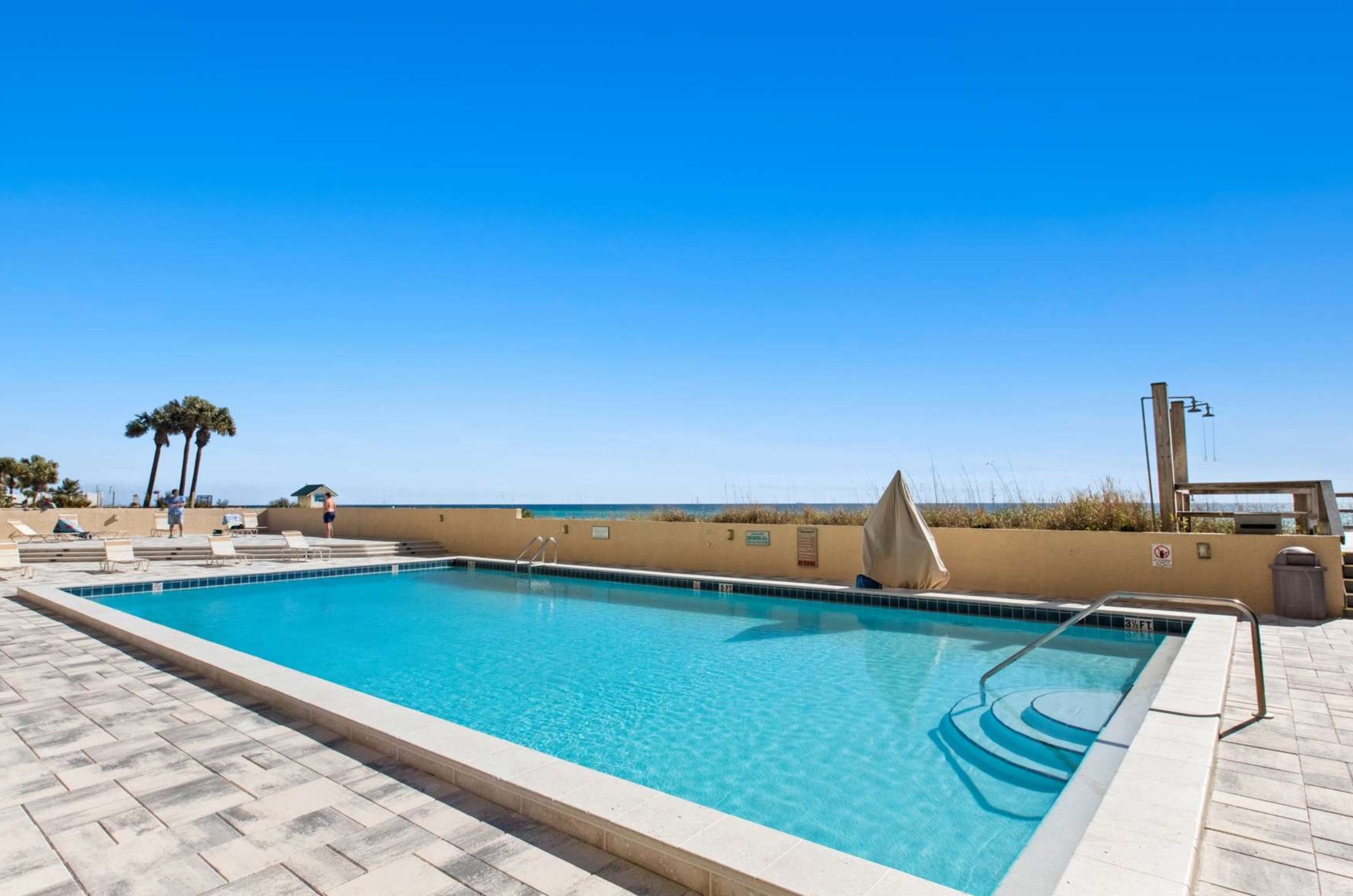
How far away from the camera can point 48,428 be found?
23703 millimetres

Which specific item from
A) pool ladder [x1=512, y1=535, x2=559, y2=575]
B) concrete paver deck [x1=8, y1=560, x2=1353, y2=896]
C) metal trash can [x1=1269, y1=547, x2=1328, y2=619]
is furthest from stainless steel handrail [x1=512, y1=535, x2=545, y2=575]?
metal trash can [x1=1269, y1=547, x2=1328, y2=619]

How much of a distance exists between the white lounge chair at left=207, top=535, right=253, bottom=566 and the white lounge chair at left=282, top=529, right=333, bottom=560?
2.21 ft

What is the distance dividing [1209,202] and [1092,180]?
158 cm

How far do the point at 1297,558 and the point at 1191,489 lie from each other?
231cm

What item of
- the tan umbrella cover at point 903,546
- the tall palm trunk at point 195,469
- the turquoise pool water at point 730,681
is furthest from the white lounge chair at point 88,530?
the tan umbrella cover at point 903,546

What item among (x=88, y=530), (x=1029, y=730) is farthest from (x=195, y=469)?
(x=1029, y=730)

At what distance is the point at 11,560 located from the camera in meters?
10.4

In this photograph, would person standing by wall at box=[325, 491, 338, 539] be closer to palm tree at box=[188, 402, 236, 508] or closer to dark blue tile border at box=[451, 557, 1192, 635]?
dark blue tile border at box=[451, 557, 1192, 635]

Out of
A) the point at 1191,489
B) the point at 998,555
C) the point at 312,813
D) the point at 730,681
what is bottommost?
the point at 730,681

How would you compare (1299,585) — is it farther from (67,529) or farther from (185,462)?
(185,462)

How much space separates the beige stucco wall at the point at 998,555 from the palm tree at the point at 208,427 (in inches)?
878

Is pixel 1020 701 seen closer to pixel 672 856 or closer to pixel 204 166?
pixel 672 856

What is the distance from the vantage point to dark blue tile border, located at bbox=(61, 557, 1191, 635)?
7441 millimetres

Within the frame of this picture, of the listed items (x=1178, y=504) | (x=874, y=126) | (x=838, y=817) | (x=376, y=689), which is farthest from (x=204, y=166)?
(x=1178, y=504)
